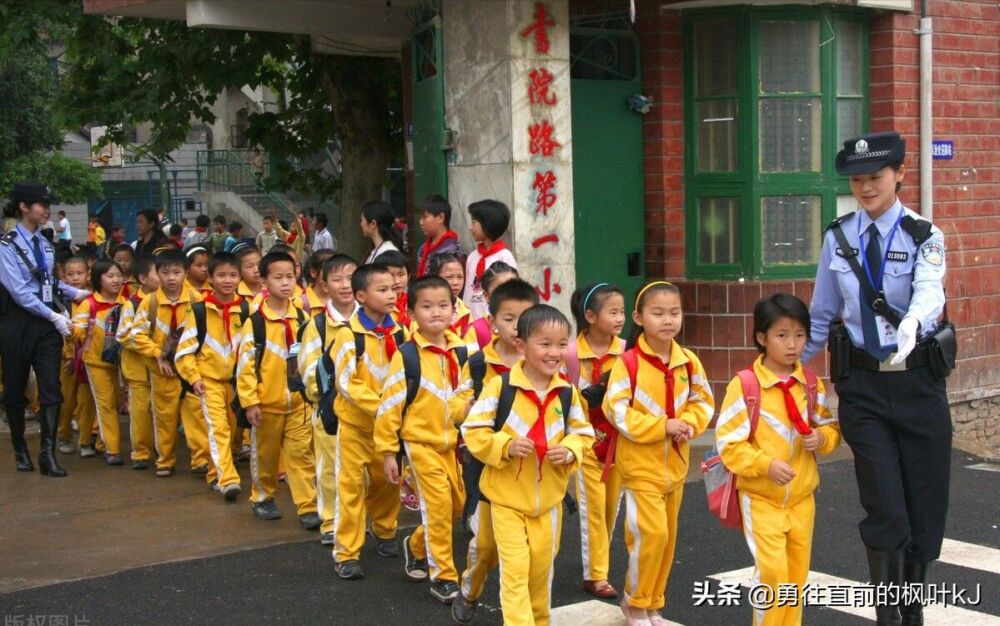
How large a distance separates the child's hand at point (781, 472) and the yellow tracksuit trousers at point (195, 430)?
4.92m

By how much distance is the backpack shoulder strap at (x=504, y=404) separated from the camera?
5223 millimetres

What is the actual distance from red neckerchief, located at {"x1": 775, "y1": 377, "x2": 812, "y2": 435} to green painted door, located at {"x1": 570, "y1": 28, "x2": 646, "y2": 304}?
463 centimetres

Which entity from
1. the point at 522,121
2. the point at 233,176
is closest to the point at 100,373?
the point at 522,121

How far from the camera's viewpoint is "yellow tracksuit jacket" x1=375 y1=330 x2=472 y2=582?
5930 millimetres

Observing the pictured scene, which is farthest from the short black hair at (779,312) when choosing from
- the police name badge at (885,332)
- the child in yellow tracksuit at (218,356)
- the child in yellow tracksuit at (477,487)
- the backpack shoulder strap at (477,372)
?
the child in yellow tracksuit at (218,356)

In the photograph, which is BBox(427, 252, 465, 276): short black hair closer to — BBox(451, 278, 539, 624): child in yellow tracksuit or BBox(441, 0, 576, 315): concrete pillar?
BBox(441, 0, 576, 315): concrete pillar

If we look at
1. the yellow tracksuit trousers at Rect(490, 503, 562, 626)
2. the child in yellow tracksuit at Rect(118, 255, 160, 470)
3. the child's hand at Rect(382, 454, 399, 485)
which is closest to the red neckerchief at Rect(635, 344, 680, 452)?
the yellow tracksuit trousers at Rect(490, 503, 562, 626)

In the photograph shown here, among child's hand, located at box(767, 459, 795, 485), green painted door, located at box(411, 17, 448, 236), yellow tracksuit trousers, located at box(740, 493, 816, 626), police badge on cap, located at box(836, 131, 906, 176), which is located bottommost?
yellow tracksuit trousers, located at box(740, 493, 816, 626)

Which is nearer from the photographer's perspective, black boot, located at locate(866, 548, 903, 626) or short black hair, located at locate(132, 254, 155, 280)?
black boot, located at locate(866, 548, 903, 626)

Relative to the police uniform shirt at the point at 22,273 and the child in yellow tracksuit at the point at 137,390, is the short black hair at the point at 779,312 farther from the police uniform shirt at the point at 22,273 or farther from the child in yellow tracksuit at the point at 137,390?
the police uniform shirt at the point at 22,273

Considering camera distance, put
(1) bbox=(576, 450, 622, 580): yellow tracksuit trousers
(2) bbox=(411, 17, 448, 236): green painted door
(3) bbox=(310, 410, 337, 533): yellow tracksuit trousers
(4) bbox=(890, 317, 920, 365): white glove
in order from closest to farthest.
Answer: (4) bbox=(890, 317, 920, 365): white glove < (1) bbox=(576, 450, 622, 580): yellow tracksuit trousers < (3) bbox=(310, 410, 337, 533): yellow tracksuit trousers < (2) bbox=(411, 17, 448, 236): green painted door

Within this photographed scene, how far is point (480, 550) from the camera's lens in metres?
5.47

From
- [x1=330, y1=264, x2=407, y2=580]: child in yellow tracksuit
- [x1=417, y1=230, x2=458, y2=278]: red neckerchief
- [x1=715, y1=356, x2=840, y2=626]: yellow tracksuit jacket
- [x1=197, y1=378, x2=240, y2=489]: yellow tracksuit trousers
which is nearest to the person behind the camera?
[x1=715, y1=356, x2=840, y2=626]: yellow tracksuit jacket

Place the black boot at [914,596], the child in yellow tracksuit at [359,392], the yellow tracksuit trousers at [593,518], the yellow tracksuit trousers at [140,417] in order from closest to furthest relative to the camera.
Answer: the black boot at [914,596] < the yellow tracksuit trousers at [593,518] < the child in yellow tracksuit at [359,392] < the yellow tracksuit trousers at [140,417]
